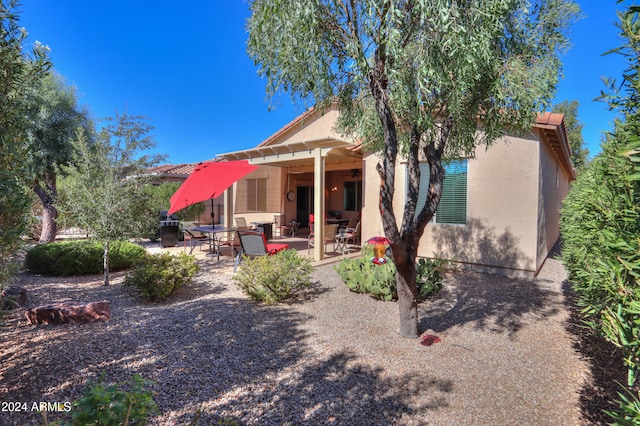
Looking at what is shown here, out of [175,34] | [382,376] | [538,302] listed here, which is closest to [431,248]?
[538,302]

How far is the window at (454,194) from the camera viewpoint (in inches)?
358

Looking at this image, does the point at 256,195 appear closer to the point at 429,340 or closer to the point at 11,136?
the point at 429,340

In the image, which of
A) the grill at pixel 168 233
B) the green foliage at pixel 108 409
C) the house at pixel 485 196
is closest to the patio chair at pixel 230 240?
the grill at pixel 168 233

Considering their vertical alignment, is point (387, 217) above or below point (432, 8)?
below

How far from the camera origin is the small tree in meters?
6.77

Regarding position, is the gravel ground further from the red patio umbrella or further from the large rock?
the red patio umbrella

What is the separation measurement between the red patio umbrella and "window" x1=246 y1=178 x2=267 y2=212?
20.6 ft

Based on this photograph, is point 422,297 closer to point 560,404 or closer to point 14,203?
point 560,404

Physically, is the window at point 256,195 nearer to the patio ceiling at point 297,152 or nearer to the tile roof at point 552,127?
the patio ceiling at point 297,152

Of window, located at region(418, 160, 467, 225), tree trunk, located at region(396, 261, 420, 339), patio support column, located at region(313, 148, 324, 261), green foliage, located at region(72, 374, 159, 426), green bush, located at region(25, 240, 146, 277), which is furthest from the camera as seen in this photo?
patio support column, located at region(313, 148, 324, 261)

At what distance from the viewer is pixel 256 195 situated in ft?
54.3

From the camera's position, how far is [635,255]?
1.93 m

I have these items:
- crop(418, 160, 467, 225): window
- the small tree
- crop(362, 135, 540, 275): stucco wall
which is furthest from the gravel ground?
crop(418, 160, 467, 225): window

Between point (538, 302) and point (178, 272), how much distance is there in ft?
23.5
